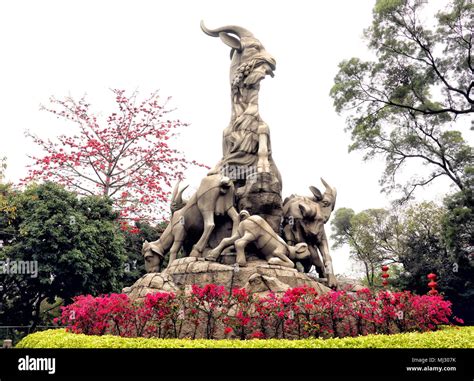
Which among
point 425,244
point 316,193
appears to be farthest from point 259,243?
point 425,244

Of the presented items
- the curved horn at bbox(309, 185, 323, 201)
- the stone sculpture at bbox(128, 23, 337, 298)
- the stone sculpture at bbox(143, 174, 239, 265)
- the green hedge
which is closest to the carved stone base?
the stone sculpture at bbox(128, 23, 337, 298)

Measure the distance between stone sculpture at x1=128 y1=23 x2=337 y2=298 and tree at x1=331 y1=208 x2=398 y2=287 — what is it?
15.5 m

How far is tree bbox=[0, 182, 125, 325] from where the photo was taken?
49.9ft

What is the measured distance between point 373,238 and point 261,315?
2099 centimetres

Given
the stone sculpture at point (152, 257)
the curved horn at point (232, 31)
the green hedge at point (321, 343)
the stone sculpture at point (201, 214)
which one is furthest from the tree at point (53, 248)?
the green hedge at point (321, 343)

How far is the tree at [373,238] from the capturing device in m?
27.0

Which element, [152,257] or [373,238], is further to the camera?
[373,238]

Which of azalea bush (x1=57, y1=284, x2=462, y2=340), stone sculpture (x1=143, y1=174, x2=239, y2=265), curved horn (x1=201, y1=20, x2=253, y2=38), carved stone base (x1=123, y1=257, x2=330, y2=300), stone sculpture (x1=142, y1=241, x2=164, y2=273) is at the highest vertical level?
curved horn (x1=201, y1=20, x2=253, y2=38)

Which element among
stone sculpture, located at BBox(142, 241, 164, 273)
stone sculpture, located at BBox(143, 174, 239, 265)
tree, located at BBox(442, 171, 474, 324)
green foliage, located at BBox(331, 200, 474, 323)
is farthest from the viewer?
green foliage, located at BBox(331, 200, 474, 323)

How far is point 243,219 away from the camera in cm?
1042

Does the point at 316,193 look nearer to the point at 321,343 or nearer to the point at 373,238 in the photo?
the point at 321,343

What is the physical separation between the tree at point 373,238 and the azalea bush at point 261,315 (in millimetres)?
17837

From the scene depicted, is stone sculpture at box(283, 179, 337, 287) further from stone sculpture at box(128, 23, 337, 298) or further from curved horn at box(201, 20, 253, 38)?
curved horn at box(201, 20, 253, 38)

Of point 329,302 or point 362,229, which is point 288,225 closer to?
point 329,302
